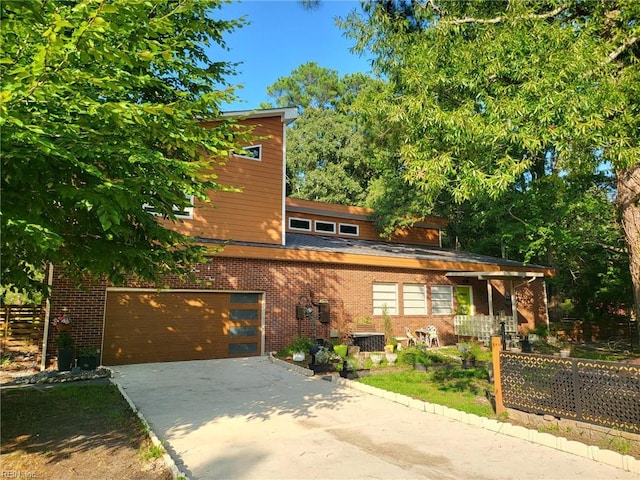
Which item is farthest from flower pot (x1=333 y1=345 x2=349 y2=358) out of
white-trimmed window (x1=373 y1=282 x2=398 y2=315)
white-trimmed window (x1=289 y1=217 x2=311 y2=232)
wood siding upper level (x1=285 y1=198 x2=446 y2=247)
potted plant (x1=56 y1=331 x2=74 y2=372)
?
white-trimmed window (x1=289 y1=217 x2=311 y2=232)

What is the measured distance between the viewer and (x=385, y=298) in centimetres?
1553

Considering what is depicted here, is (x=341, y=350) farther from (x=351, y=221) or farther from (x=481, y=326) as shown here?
(x=351, y=221)

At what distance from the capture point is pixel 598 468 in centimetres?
459

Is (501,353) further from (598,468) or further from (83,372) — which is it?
(83,372)

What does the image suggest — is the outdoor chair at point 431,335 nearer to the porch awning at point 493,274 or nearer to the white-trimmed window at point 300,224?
the porch awning at point 493,274

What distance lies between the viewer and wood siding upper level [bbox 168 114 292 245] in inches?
507

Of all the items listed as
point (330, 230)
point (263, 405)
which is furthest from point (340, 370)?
point (330, 230)

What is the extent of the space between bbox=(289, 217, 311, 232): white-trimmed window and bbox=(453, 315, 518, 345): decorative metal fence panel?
7.49 meters

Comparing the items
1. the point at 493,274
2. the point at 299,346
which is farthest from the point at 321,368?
the point at 493,274

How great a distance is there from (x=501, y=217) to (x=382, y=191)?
25.8 ft

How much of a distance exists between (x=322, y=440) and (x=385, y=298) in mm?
10406

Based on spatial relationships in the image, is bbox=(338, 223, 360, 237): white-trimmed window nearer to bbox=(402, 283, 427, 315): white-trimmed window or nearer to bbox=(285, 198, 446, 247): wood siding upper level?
bbox=(285, 198, 446, 247): wood siding upper level

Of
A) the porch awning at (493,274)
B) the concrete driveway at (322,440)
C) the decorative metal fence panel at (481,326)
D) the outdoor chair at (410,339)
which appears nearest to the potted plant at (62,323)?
the concrete driveway at (322,440)

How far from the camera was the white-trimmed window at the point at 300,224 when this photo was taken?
18.8 metres
